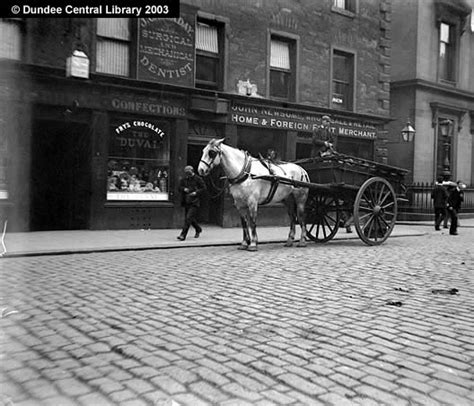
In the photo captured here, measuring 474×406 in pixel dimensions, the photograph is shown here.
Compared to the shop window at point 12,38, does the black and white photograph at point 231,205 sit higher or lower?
lower

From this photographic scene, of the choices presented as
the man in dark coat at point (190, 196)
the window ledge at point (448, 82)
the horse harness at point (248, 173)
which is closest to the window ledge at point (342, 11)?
the window ledge at point (448, 82)

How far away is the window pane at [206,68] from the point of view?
15508 mm

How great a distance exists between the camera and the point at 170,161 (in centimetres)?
1484

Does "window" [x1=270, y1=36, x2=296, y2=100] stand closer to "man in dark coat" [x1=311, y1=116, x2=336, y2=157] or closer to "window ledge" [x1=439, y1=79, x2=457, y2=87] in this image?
"man in dark coat" [x1=311, y1=116, x2=336, y2=157]

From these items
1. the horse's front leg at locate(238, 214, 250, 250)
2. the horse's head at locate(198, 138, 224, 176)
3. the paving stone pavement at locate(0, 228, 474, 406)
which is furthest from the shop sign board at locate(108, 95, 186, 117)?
the paving stone pavement at locate(0, 228, 474, 406)

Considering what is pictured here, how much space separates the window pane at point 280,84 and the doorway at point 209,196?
3.40 m

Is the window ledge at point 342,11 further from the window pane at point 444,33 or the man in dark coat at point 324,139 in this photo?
the man in dark coat at point 324,139

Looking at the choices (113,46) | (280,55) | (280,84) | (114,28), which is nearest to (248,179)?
(113,46)

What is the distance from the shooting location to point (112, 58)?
13875mm

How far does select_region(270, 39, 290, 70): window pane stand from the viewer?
1689cm

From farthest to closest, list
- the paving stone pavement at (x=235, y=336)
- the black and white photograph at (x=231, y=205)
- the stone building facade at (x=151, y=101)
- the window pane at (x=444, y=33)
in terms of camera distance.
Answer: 1. the window pane at (x=444, y=33)
2. the stone building facade at (x=151, y=101)
3. the black and white photograph at (x=231, y=205)
4. the paving stone pavement at (x=235, y=336)

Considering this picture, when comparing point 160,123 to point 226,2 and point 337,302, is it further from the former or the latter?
point 337,302

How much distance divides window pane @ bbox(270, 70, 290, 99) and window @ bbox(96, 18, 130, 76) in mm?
5179

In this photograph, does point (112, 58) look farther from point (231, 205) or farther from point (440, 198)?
point (440, 198)
